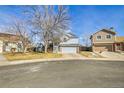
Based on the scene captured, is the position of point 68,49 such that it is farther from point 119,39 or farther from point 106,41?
point 119,39

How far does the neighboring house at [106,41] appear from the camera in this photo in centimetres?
3994

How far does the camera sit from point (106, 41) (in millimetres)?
40531

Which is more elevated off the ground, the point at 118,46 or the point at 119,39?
the point at 119,39

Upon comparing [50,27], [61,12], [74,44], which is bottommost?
[74,44]

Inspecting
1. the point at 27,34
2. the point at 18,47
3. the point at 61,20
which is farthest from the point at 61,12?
the point at 18,47

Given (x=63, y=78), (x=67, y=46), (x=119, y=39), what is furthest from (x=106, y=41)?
(x=63, y=78)

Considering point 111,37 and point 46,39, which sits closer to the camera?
point 46,39

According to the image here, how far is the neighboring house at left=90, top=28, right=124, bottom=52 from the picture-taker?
1572 inches

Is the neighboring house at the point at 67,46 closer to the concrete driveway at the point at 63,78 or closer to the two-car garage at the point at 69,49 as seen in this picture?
the two-car garage at the point at 69,49

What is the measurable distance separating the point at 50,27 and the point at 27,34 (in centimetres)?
599

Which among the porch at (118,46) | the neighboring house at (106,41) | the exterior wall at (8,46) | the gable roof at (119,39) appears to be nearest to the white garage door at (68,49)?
the neighboring house at (106,41)
